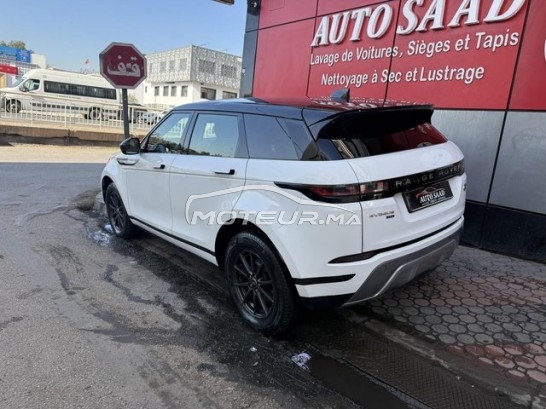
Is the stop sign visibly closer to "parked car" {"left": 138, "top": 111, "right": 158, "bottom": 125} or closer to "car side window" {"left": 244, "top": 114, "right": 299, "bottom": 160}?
"car side window" {"left": 244, "top": 114, "right": 299, "bottom": 160}

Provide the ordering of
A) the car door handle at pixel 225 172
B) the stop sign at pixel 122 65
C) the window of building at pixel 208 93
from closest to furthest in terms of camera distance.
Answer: the car door handle at pixel 225 172 → the stop sign at pixel 122 65 → the window of building at pixel 208 93

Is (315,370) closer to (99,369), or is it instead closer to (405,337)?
(405,337)

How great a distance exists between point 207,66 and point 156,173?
5361 centimetres

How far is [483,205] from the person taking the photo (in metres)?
Result: 4.89

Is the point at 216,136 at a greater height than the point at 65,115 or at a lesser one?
greater

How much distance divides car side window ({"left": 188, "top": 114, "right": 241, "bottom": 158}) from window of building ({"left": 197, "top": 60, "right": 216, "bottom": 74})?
5326 centimetres

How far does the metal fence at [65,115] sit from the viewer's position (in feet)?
55.9

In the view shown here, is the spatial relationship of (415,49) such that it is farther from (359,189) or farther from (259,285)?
(259,285)

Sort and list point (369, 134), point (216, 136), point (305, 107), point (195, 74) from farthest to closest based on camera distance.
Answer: point (195, 74) < point (216, 136) < point (305, 107) < point (369, 134)

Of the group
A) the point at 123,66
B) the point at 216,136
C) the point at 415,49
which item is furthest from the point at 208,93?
the point at 216,136

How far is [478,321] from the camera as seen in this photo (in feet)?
10.8

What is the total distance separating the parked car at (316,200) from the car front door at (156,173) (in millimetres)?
328

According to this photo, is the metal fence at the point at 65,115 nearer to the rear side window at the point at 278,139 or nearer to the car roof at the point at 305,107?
the car roof at the point at 305,107

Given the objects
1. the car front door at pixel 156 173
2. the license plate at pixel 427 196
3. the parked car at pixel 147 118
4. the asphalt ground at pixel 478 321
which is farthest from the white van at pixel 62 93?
the license plate at pixel 427 196
